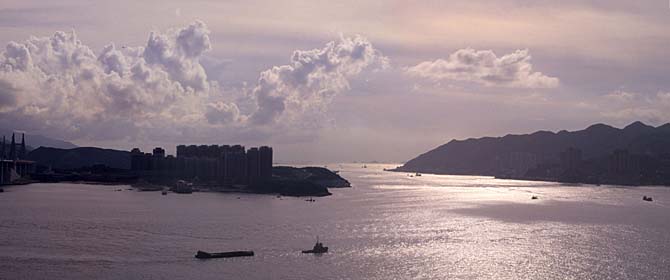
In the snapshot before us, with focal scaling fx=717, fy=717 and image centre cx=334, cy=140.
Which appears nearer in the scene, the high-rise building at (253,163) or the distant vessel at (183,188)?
the distant vessel at (183,188)

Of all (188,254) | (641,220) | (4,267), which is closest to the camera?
(4,267)

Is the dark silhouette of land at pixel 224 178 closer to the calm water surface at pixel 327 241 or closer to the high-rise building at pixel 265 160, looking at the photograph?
the high-rise building at pixel 265 160

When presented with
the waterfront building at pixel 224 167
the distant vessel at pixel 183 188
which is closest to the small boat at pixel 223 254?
the distant vessel at pixel 183 188

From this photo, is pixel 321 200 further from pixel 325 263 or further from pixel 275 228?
pixel 325 263

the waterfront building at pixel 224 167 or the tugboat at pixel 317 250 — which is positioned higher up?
the waterfront building at pixel 224 167

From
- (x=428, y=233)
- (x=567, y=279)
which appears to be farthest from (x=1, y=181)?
(x=567, y=279)

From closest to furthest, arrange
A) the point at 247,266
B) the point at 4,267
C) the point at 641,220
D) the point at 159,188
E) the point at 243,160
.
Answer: the point at 4,267
the point at 247,266
the point at 641,220
the point at 159,188
the point at 243,160

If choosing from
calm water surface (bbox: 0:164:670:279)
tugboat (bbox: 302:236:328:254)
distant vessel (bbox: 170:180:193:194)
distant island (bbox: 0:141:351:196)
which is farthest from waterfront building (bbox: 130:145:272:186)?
tugboat (bbox: 302:236:328:254)

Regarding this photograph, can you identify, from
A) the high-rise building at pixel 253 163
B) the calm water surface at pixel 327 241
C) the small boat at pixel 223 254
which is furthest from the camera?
the high-rise building at pixel 253 163
